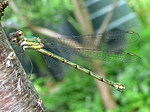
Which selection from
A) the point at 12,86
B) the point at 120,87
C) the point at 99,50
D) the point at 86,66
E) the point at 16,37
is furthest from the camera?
the point at 86,66

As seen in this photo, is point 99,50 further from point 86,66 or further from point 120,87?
point 86,66

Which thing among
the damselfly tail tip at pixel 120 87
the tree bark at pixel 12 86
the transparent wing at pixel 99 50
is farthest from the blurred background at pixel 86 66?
the tree bark at pixel 12 86

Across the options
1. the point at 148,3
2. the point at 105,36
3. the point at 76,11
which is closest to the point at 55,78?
the point at 76,11

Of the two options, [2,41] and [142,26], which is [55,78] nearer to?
[142,26]

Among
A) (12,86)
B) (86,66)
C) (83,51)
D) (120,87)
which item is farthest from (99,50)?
(86,66)

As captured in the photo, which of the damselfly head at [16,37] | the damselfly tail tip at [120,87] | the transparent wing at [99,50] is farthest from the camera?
the transparent wing at [99,50]

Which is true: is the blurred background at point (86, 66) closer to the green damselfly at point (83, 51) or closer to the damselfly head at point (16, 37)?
the green damselfly at point (83, 51)

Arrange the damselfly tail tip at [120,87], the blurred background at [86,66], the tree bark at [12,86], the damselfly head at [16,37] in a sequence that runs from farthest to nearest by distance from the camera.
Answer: the blurred background at [86,66] < the damselfly tail tip at [120,87] < the damselfly head at [16,37] < the tree bark at [12,86]

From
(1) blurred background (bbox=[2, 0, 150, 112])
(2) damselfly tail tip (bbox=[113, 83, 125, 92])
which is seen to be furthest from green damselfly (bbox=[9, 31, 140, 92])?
(1) blurred background (bbox=[2, 0, 150, 112])
